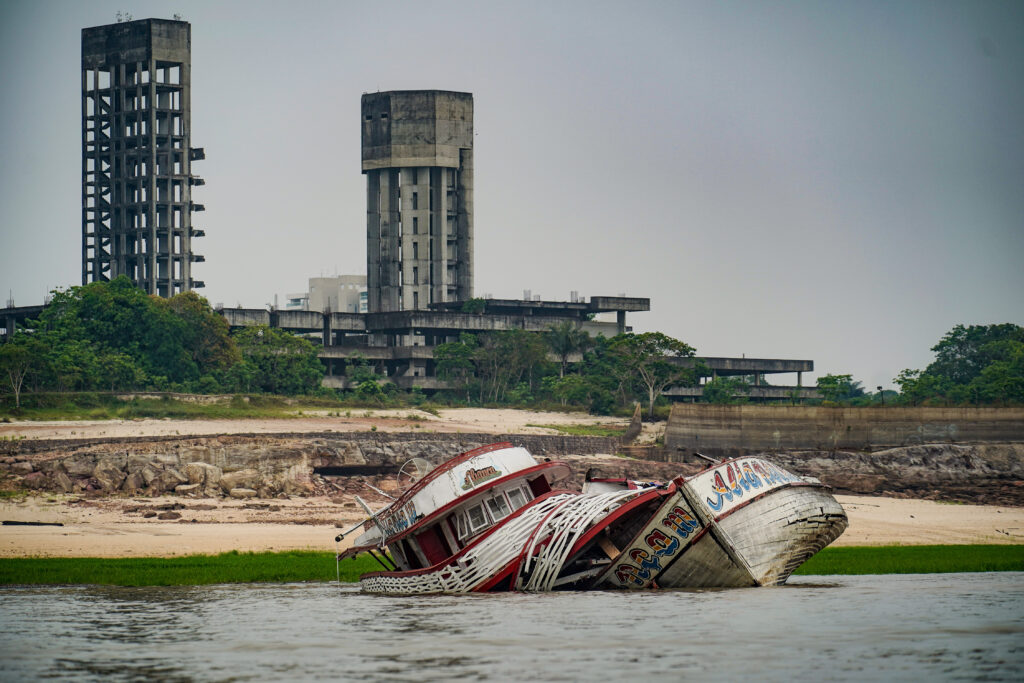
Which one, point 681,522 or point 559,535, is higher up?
point 681,522

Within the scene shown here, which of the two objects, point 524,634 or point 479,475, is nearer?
point 524,634

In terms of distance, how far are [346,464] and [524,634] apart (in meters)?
39.6

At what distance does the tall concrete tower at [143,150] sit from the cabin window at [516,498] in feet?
394

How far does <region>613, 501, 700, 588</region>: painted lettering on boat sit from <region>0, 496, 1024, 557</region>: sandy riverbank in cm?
1540

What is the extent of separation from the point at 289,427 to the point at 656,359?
45.2m

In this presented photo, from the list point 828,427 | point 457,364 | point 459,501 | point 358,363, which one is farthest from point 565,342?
point 459,501

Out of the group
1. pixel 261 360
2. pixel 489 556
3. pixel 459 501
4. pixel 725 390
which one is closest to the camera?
pixel 459 501

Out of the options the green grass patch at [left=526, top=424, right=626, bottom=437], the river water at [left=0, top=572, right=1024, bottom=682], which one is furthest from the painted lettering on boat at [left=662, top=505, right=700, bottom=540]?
the green grass patch at [left=526, top=424, right=626, bottom=437]

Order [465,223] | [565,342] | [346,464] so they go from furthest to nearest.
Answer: [465,223] → [565,342] → [346,464]

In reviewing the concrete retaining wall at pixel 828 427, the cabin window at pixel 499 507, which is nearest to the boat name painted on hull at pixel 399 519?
the cabin window at pixel 499 507

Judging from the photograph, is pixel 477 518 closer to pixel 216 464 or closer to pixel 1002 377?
pixel 216 464

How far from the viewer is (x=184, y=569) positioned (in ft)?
136

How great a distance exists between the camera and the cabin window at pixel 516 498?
116 ft

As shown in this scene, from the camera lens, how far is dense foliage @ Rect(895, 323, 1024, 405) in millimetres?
118312
